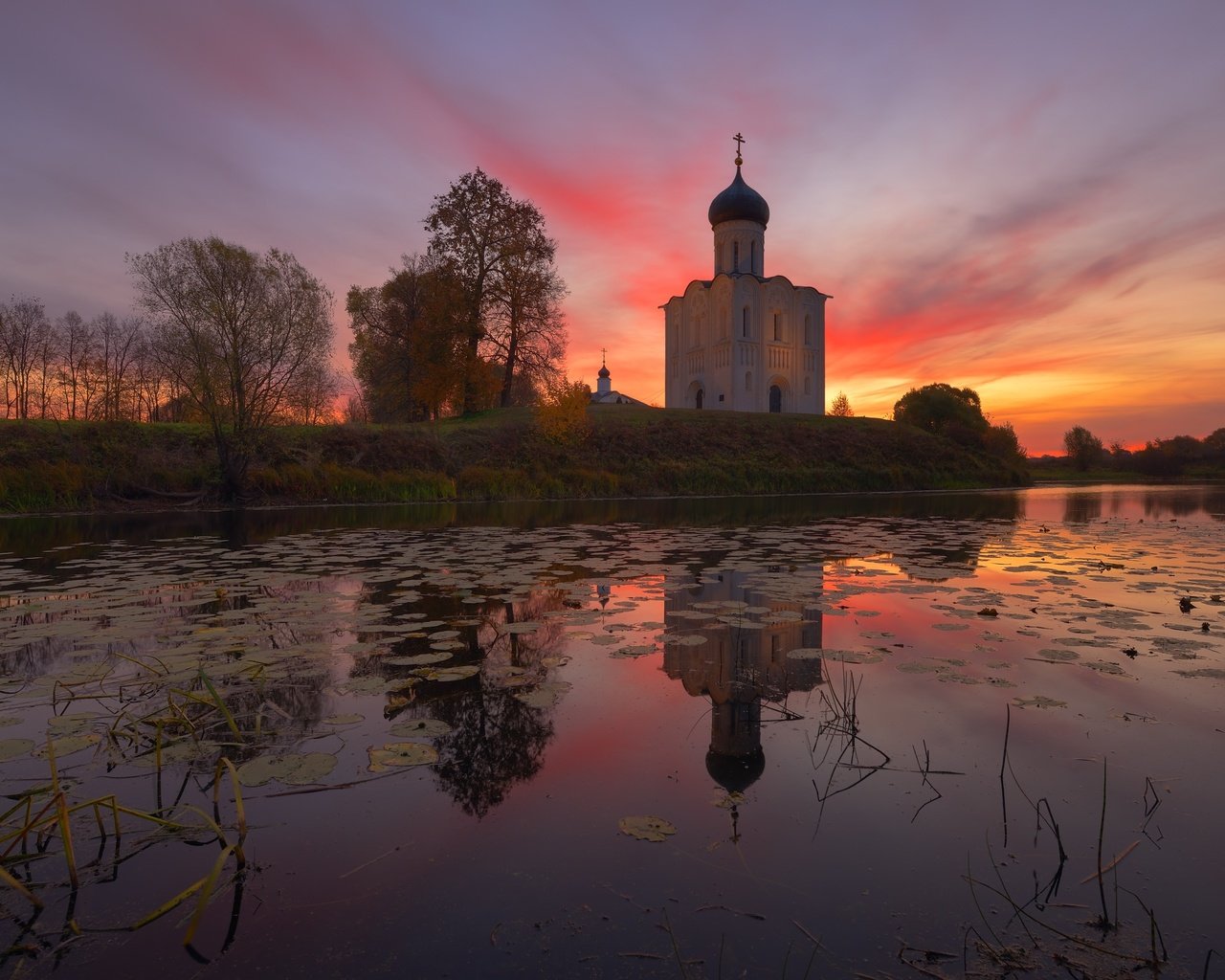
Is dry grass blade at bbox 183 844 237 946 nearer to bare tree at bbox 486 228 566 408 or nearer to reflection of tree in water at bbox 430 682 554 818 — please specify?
reflection of tree in water at bbox 430 682 554 818

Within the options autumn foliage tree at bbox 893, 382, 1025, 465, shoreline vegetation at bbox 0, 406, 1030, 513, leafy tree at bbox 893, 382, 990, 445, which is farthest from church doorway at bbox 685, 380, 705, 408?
leafy tree at bbox 893, 382, 990, 445

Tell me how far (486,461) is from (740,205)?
3525 centimetres

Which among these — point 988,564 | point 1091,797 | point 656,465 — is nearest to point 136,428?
point 656,465

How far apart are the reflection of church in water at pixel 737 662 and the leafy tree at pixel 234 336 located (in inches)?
758

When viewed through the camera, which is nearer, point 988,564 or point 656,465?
point 988,564

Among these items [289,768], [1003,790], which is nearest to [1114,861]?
[1003,790]

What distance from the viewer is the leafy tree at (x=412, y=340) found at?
117 feet

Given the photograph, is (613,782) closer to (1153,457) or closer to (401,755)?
(401,755)

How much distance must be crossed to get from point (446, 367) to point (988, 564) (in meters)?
30.5

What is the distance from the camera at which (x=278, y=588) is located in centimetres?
811

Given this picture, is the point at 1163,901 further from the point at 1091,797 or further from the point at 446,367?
the point at 446,367

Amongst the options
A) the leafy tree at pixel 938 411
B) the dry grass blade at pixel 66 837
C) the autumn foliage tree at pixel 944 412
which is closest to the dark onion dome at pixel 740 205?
the autumn foliage tree at pixel 944 412

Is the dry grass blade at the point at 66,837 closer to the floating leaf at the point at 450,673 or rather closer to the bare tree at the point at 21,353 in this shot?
the floating leaf at the point at 450,673

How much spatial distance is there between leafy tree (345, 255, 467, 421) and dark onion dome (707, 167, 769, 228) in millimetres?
25913
